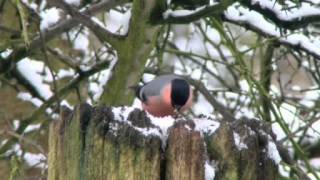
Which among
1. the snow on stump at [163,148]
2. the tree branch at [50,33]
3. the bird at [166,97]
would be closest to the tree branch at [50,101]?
the tree branch at [50,33]

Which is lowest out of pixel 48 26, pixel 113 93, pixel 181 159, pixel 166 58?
pixel 181 159

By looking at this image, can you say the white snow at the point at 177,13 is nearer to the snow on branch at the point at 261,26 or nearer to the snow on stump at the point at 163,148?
the snow on branch at the point at 261,26

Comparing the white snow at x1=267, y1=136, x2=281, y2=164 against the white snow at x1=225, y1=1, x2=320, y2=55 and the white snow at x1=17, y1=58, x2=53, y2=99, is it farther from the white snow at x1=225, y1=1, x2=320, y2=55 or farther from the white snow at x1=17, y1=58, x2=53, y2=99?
the white snow at x1=17, y1=58, x2=53, y2=99

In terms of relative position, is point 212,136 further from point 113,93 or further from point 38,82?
point 38,82

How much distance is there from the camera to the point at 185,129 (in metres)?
1.63

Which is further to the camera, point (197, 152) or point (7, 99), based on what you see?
point (7, 99)

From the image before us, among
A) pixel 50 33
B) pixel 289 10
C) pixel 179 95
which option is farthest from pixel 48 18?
pixel 289 10

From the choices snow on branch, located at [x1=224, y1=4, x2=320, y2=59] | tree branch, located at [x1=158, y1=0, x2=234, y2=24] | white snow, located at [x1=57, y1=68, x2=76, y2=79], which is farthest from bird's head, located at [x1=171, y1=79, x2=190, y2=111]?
white snow, located at [x1=57, y1=68, x2=76, y2=79]

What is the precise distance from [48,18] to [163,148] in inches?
102

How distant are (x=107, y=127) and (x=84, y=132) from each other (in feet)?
0.26

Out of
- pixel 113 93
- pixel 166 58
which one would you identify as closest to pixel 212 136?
pixel 113 93

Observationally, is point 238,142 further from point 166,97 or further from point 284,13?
point 284,13

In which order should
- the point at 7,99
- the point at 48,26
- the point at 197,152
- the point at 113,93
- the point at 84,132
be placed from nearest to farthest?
the point at 197,152 < the point at 84,132 < the point at 113,93 < the point at 48,26 < the point at 7,99

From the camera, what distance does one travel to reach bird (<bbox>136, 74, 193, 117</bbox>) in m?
3.15
